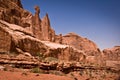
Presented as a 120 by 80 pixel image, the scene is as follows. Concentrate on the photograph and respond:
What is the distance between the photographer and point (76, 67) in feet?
65.9

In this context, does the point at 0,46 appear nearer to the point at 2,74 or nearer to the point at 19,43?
the point at 19,43

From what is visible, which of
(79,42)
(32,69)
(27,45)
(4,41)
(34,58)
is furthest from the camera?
(79,42)

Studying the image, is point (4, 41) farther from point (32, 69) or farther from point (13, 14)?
point (13, 14)

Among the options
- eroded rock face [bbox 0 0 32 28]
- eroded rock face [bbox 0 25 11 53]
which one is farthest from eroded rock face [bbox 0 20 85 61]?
eroded rock face [bbox 0 0 32 28]

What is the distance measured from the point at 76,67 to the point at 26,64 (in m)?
6.48

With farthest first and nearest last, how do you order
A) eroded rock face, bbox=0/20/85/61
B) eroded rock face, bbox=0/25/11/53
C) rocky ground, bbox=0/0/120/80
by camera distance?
eroded rock face, bbox=0/20/85/61 → eroded rock face, bbox=0/25/11/53 → rocky ground, bbox=0/0/120/80

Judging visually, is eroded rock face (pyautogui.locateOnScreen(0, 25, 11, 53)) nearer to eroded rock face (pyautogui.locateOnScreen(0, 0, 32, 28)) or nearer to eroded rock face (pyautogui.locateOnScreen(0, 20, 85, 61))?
eroded rock face (pyautogui.locateOnScreen(0, 20, 85, 61))

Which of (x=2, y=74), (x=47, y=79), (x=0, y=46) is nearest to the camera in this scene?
(x=2, y=74)

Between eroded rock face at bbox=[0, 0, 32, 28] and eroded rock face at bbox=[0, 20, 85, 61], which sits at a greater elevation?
eroded rock face at bbox=[0, 0, 32, 28]

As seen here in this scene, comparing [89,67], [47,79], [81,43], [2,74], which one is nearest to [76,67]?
[89,67]

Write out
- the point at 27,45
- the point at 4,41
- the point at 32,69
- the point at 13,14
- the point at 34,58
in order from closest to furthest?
the point at 32,69
the point at 34,58
the point at 4,41
the point at 27,45
the point at 13,14

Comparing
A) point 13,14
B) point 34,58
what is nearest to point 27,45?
point 34,58

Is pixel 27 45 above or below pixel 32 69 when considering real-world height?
above

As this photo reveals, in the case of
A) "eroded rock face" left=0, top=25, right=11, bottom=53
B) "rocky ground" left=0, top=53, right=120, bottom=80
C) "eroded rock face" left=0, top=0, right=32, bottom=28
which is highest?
"eroded rock face" left=0, top=0, right=32, bottom=28
